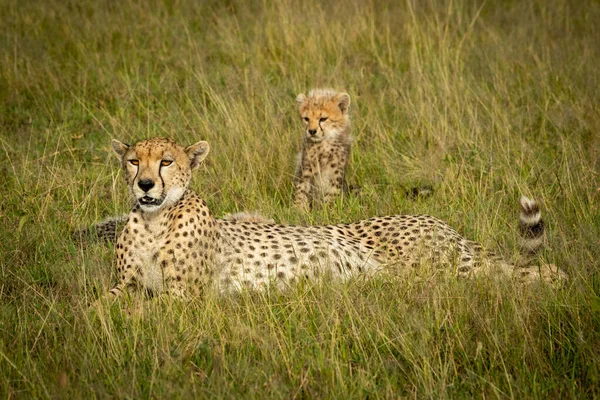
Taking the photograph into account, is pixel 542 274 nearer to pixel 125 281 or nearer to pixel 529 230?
pixel 529 230

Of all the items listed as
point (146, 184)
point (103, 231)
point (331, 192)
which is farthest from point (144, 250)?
point (331, 192)

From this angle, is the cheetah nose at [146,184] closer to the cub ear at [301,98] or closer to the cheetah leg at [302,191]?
the cheetah leg at [302,191]

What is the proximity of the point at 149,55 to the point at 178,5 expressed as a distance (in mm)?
1381

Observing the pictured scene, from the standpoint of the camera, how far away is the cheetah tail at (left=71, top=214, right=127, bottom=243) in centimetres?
432

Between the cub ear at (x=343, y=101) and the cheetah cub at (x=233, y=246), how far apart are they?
1823 mm

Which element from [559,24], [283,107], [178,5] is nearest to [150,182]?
[283,107]

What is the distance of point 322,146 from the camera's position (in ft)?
18.7

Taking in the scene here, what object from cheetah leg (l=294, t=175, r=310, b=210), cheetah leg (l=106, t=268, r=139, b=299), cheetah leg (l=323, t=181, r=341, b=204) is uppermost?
cheetah leg (l=106, t=268, r=139, b=299)

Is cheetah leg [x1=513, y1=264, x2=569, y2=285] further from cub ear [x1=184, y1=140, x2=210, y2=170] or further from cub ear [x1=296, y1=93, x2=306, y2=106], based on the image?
cub ear [x1=296, y1=93, x2=306, y2=106]

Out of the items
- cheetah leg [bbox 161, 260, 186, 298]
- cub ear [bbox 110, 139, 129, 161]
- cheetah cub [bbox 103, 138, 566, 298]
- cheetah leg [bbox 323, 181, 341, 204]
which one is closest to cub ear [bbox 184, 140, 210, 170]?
cheetah cub [bbox 103, 138, 566, 298]

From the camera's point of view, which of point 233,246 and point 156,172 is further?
point 233,246

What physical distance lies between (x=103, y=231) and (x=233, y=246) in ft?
2.78

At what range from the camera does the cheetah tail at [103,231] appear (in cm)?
432

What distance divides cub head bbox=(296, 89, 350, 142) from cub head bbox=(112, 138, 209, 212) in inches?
76.7
